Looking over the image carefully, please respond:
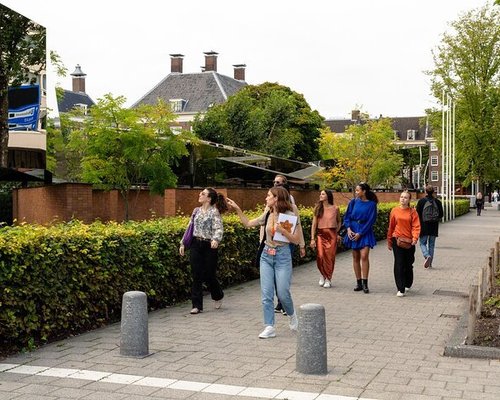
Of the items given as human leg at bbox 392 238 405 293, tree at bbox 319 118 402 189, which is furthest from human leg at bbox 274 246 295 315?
tree at bbox 319 118 402 189

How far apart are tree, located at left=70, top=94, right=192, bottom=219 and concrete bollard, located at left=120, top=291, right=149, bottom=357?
13969mm

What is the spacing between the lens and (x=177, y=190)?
2319cm

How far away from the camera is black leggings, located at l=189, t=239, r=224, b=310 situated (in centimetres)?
992

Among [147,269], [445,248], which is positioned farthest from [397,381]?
[445,248]

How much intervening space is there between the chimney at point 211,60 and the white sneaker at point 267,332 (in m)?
81.4

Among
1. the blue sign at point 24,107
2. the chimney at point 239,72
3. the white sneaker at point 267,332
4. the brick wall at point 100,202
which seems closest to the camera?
the white sneaker at point 267,332

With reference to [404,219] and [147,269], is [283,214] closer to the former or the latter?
[147,269]

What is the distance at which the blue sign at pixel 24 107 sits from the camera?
13.9 m

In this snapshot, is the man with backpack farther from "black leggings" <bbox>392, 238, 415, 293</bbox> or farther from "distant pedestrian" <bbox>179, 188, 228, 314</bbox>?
"distant pedestrian" <bbox>179, 188, 228, 314</bbox>

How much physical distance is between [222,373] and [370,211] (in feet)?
20.4

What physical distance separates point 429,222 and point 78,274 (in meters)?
10.0

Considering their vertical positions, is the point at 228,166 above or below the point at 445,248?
above

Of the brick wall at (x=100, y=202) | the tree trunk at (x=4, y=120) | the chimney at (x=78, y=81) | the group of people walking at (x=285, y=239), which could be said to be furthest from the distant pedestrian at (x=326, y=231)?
the chimney at (x=78, y=81)

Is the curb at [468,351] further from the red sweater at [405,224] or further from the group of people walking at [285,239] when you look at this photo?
the red sweater at [405,224]
